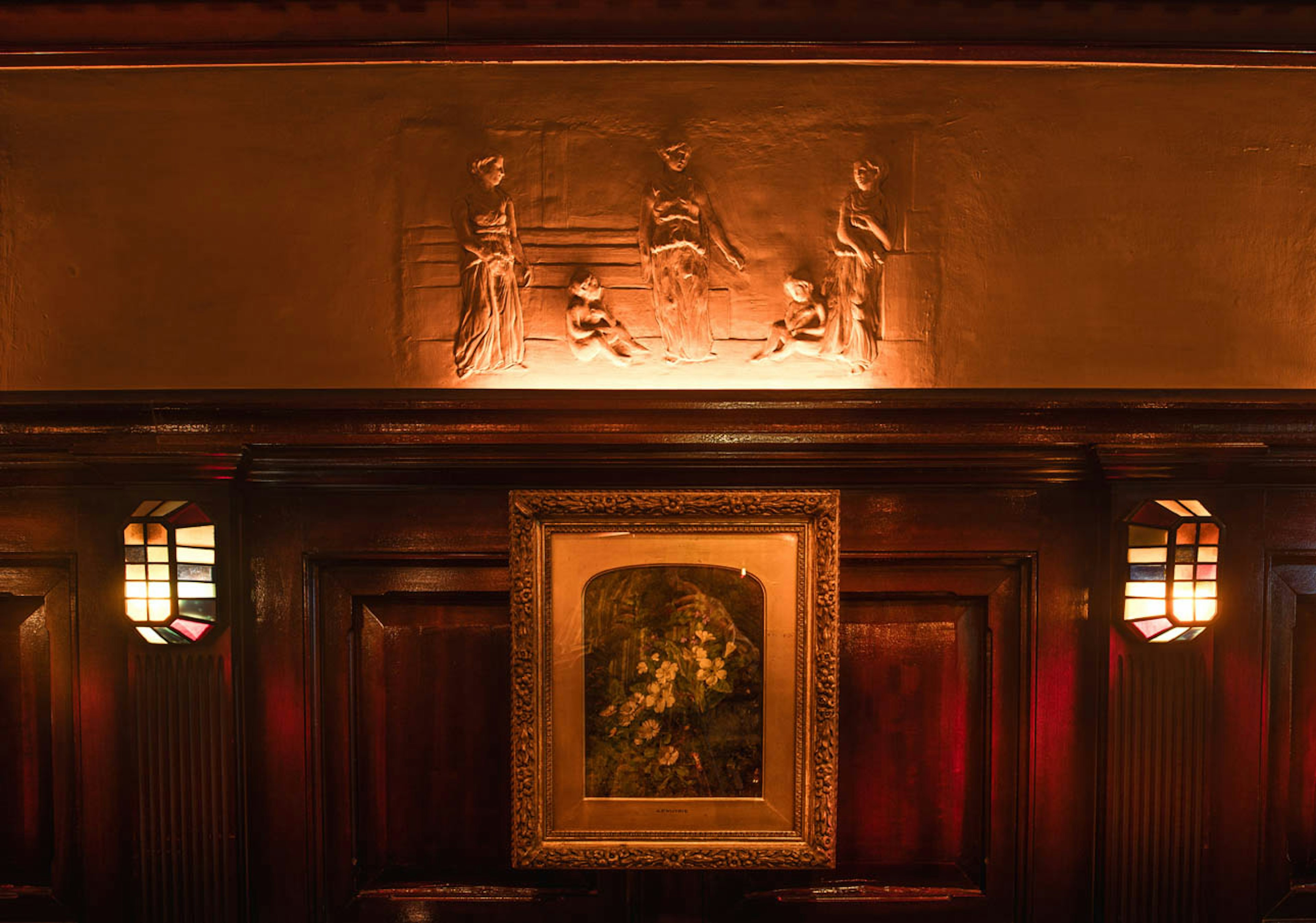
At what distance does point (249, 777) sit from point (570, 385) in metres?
1.98

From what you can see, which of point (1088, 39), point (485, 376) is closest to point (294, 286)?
point (485, 376)

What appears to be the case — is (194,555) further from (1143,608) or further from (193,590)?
(1143,608)

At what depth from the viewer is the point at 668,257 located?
9.70 ft

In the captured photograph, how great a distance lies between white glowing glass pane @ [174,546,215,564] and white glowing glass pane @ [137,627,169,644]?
30 cm

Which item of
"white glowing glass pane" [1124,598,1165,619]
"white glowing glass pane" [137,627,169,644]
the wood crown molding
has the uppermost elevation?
the wood crown molding

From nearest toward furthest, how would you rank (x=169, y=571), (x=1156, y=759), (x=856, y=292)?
(x=169, y=571) → (x=1156, y=759) → (x=856, y=292)

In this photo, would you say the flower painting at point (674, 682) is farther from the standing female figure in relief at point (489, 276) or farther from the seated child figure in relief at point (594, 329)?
the standing female figure in relief at point (489, 276)

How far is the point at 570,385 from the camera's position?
9.72 ft

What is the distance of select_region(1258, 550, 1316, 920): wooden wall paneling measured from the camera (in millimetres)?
2973

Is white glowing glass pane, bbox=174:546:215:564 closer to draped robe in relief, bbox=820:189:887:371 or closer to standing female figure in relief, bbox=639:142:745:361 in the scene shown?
standing female figure in relief, bbox=639:142:745:361

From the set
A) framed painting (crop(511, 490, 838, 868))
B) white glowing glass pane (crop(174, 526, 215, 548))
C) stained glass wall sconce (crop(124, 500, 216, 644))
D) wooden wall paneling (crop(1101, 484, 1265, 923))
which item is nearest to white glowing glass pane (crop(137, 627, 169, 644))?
stained glass wall sconce (crop(124, 500, 216, 644))

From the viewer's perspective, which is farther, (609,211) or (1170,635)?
(609,211)

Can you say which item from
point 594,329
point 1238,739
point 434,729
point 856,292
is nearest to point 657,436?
point 594,329

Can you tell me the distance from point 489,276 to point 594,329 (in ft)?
1.53
